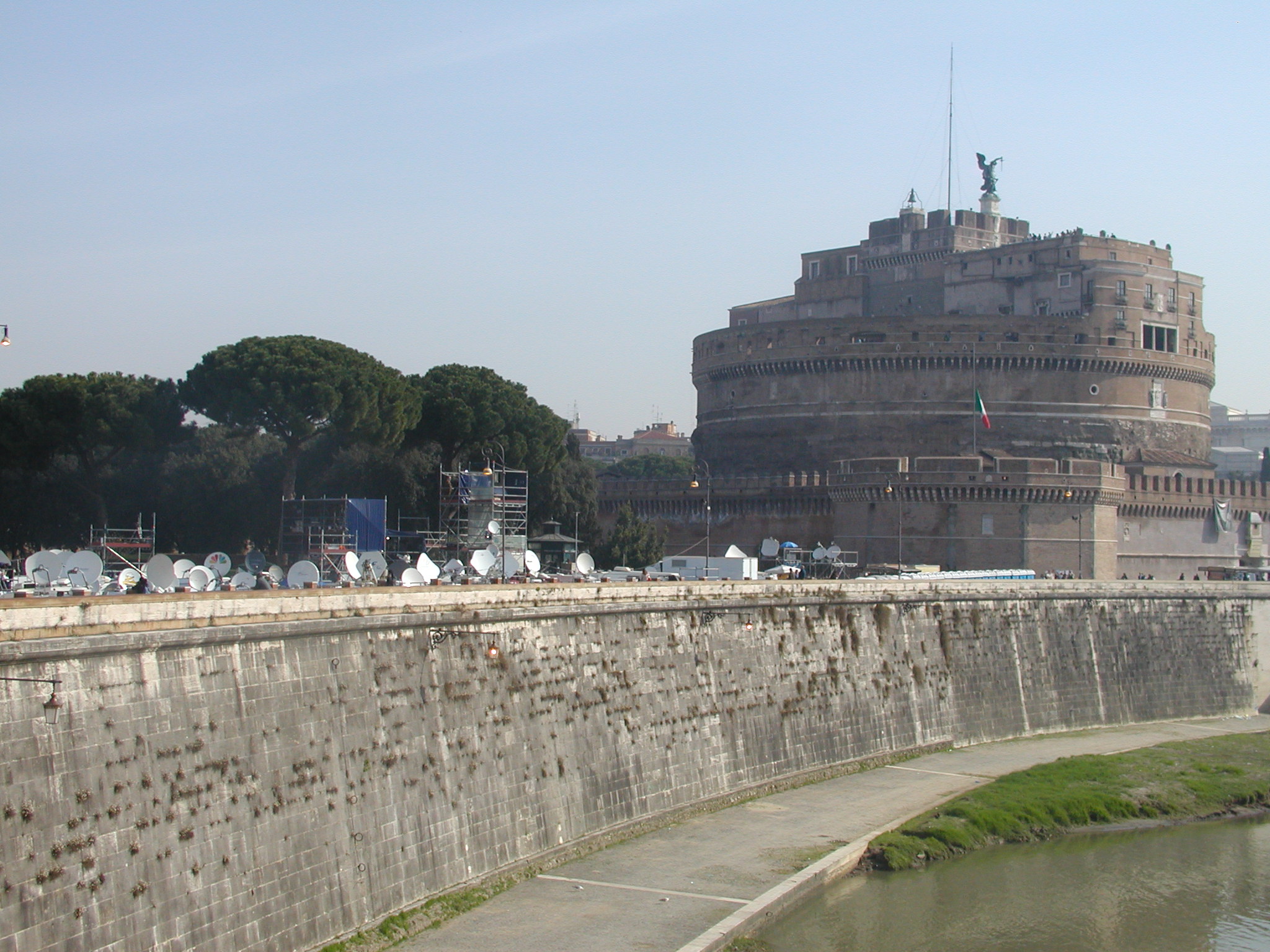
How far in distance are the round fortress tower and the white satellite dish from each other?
1184 inches

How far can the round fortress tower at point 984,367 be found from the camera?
58.9 metres

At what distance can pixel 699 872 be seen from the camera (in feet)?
64.6

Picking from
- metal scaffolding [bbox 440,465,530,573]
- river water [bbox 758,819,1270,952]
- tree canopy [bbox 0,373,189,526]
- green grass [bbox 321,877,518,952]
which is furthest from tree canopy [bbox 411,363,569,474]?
green grass [bbox 321,877,518,952]

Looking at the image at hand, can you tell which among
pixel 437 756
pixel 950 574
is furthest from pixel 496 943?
pixel 950 574

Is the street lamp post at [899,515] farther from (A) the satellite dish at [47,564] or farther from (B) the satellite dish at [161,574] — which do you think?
(A) the satellite dish at [47,564]

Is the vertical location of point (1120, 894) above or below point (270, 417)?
below

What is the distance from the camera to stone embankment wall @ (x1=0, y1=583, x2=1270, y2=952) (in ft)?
42.9

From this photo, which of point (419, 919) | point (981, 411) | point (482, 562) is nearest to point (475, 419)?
point (482, 562)

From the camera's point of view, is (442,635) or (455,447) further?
(455,447)

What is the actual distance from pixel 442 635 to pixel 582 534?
28166 millimetres

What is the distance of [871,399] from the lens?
59656mm

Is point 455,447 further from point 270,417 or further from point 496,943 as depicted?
point 496,943

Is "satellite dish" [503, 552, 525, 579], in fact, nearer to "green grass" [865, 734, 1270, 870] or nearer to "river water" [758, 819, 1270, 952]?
"green grass" [865, 734, 1270, 870]

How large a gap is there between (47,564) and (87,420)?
18.3 m
